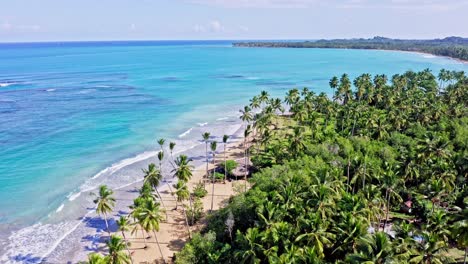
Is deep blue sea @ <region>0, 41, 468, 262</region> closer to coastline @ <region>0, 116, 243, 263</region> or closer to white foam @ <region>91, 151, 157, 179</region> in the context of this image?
white foam @ <region>91, 151, 157, 179</region>

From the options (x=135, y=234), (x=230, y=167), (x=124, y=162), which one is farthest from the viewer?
(x=124, y=162)

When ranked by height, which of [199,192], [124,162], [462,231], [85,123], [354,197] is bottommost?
[124,162]

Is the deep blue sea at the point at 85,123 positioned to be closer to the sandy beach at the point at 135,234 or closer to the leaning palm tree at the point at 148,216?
the sandy beach at the point at 135,234

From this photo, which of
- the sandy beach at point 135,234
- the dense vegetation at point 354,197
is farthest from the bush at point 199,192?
the dense vegetation at point 354,197

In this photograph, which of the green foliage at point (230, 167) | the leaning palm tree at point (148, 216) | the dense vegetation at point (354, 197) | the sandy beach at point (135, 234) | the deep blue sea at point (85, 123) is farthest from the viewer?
the green foliage at point (230, 167)

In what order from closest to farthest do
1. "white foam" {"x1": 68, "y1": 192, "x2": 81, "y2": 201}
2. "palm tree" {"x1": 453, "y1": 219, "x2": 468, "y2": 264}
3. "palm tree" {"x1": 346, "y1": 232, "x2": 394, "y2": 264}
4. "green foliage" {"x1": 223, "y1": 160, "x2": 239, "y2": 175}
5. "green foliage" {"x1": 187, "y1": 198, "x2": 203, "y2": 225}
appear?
"palm tree" {"x1": 346, "y1": 232, "x2": 394, "y2": 264}, "palm tree" {"x1": 453, "y1": 219, "x2": 468, "y2": 264}, "green foliage" {"x1": 187, "y1": 198, "x2": 203, "y2": 225}, "white foam" {"x1": 68, "y1": 192, "x2": 81, "y2": 201}, "green foliage" {"x1": 223, "y1": 160, "x2": 239, "y2": 175}

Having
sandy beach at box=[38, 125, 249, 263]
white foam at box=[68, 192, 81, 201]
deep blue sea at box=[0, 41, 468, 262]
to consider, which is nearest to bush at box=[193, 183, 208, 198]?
sandy beach at box=[38, 125, 249, 263]

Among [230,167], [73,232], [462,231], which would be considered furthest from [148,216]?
[230,167]

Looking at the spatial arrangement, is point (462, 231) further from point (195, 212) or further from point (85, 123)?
point (85, 123)

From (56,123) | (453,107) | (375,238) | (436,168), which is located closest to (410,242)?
(375,238)
